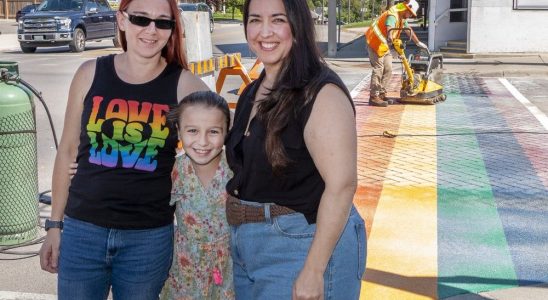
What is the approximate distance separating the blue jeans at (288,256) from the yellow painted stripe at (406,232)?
7.65 ft

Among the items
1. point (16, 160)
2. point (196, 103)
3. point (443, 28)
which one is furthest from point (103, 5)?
point (196, 103)

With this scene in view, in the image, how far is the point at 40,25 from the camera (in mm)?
24453

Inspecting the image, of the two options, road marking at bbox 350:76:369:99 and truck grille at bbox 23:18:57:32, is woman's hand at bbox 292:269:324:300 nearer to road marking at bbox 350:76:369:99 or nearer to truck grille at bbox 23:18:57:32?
road marking at bbox 350:76:369:99

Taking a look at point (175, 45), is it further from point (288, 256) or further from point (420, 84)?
point (420, 84)

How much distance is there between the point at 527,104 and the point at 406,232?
26.2 feet

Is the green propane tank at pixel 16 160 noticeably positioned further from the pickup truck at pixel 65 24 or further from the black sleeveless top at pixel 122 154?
the pickup truck at pixel 65 24

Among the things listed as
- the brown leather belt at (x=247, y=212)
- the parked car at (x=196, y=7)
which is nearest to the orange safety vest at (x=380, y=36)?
the parked car at (x=196, y=7)

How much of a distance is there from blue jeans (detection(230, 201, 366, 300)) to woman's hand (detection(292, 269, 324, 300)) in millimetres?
64

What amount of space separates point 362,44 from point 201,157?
86.7 feet

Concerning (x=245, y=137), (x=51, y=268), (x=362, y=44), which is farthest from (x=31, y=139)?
(x=362, y=44)

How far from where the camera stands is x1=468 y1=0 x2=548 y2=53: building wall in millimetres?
21562

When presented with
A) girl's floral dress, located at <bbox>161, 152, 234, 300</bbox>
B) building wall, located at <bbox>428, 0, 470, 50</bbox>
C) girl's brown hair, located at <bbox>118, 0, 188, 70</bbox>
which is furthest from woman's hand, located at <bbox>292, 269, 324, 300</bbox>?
building wall, located at <bbox>428, 0, 470, 50</bbox>

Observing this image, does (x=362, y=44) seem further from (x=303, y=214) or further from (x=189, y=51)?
(x=303, y=214)

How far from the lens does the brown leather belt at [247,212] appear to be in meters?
2.41
